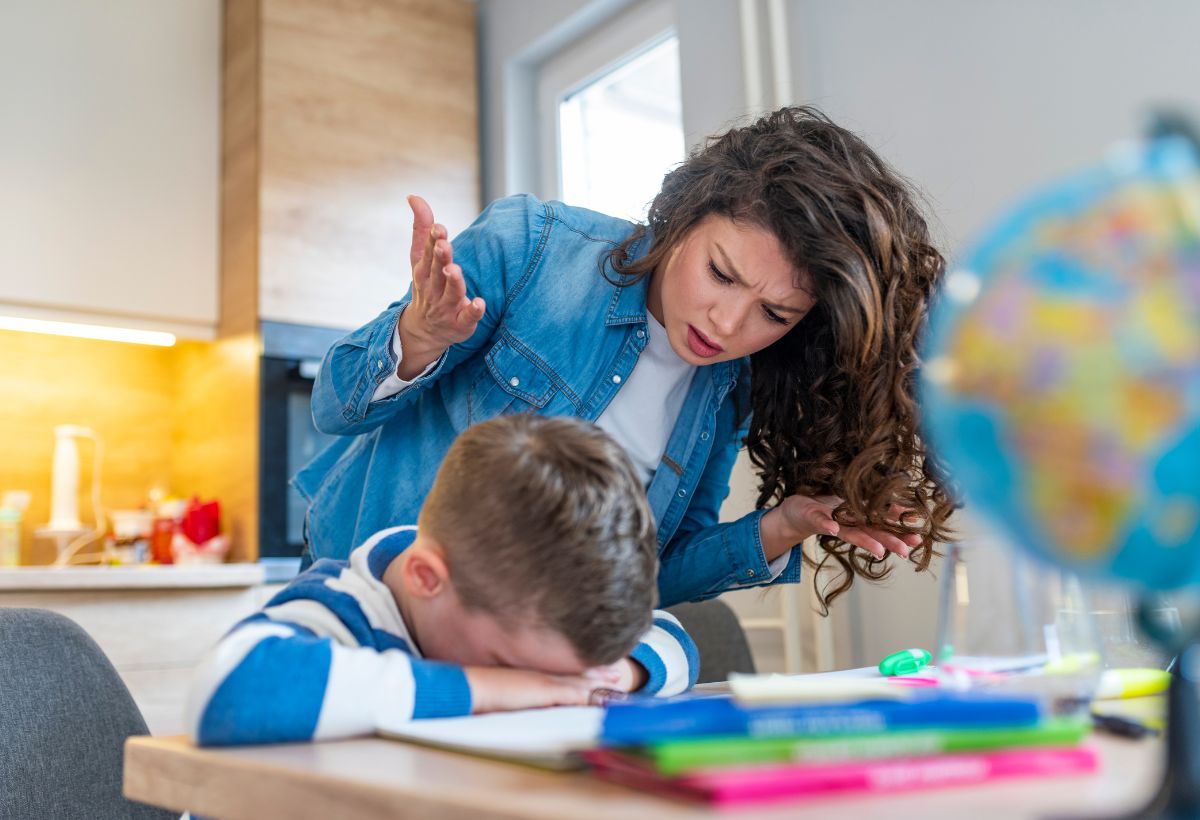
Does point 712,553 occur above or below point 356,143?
below

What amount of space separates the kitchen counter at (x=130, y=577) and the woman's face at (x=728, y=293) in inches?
63.5

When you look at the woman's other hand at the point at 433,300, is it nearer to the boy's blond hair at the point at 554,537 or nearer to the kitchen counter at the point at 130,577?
the boy's blond hair at the point at 554,537

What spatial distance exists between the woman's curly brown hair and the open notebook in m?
0.60

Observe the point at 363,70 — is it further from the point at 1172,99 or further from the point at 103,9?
the point at 1172,99

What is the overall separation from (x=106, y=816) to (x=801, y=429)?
874mm

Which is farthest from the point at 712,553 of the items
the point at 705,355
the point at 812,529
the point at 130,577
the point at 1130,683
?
the point at 130,577

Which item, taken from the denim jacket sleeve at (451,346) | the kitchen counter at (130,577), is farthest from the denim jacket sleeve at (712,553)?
the kitchen counter at (130,577)

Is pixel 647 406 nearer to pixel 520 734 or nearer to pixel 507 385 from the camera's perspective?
pixel 507 385

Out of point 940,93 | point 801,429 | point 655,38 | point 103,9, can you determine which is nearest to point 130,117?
point 103,9

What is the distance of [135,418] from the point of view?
10.7 feet

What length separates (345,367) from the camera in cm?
124

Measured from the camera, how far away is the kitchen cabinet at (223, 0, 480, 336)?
296 centimetres

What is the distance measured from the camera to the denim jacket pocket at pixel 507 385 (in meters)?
1.30

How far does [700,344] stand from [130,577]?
1654 millimetres
